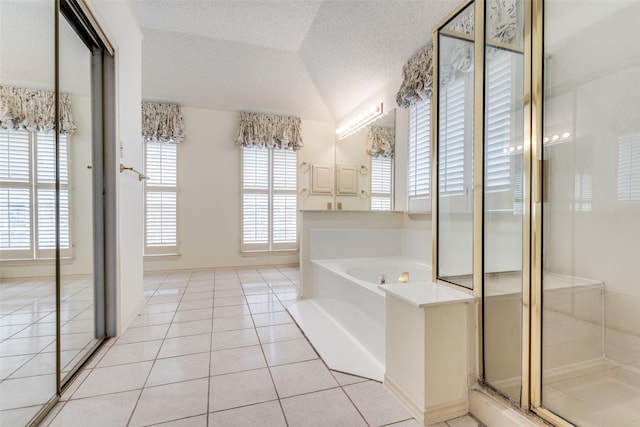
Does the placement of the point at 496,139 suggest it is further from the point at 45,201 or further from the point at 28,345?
the point at 28,345

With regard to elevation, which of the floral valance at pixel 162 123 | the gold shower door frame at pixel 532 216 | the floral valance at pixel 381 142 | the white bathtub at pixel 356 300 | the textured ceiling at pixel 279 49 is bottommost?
the white bathtub at pixel 356 300

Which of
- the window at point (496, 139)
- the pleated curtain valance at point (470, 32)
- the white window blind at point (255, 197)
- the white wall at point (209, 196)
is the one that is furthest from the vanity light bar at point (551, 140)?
the white wall at point (209, 196)

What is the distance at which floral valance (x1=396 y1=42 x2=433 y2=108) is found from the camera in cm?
261

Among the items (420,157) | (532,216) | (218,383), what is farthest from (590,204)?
(218,383)

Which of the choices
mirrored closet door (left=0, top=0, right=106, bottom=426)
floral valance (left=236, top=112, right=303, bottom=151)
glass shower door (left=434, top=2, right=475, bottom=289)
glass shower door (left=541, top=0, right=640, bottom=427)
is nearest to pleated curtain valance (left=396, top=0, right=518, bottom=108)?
glass shower door (left=434, top=2, right=475, bottom=289)

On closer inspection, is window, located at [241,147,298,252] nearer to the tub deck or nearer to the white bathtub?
the white bathtub

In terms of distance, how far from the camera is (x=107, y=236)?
197cm

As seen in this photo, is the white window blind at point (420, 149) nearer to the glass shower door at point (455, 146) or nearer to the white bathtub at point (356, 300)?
the white bathtub at point (356, 300)

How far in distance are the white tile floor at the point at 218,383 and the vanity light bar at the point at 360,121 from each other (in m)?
2.63

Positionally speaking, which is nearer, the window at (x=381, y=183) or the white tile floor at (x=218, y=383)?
the white tile floor at (x=218, y=383)

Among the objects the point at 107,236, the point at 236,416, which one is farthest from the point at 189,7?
the point at 236,416

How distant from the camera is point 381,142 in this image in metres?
3.62

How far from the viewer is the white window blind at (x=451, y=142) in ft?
5.35

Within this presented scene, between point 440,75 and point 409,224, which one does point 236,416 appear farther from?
point 409,224
